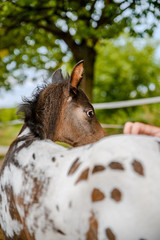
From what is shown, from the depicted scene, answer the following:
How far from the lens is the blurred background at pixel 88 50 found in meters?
5.64

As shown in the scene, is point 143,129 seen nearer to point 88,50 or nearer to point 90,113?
point 90,113

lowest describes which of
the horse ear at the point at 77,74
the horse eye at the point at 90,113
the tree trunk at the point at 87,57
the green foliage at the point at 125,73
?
the green foliage at the point at 125,73

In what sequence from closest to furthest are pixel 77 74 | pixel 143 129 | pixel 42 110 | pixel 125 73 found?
pixel 143 129 < pixel 42 110 < pixel 77 74 < pixel 125 73

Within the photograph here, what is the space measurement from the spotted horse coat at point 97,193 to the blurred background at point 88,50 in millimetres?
1184

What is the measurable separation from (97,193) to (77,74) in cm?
170

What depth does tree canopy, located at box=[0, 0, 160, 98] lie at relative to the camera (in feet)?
16.7

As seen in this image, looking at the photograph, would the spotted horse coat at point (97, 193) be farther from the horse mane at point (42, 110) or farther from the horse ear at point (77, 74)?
the horse ear at point (77, 74)

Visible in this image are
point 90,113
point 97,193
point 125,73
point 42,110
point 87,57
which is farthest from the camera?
point 125,73

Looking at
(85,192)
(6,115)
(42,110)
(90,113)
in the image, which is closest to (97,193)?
(85,192)

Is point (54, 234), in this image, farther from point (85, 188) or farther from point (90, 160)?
point (90, 160)

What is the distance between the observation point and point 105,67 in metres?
16.1

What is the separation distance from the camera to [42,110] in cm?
241

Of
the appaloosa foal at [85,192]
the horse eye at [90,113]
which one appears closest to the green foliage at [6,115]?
the horse eye at [90,113]

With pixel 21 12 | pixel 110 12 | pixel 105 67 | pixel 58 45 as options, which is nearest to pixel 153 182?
pixel 110 12
